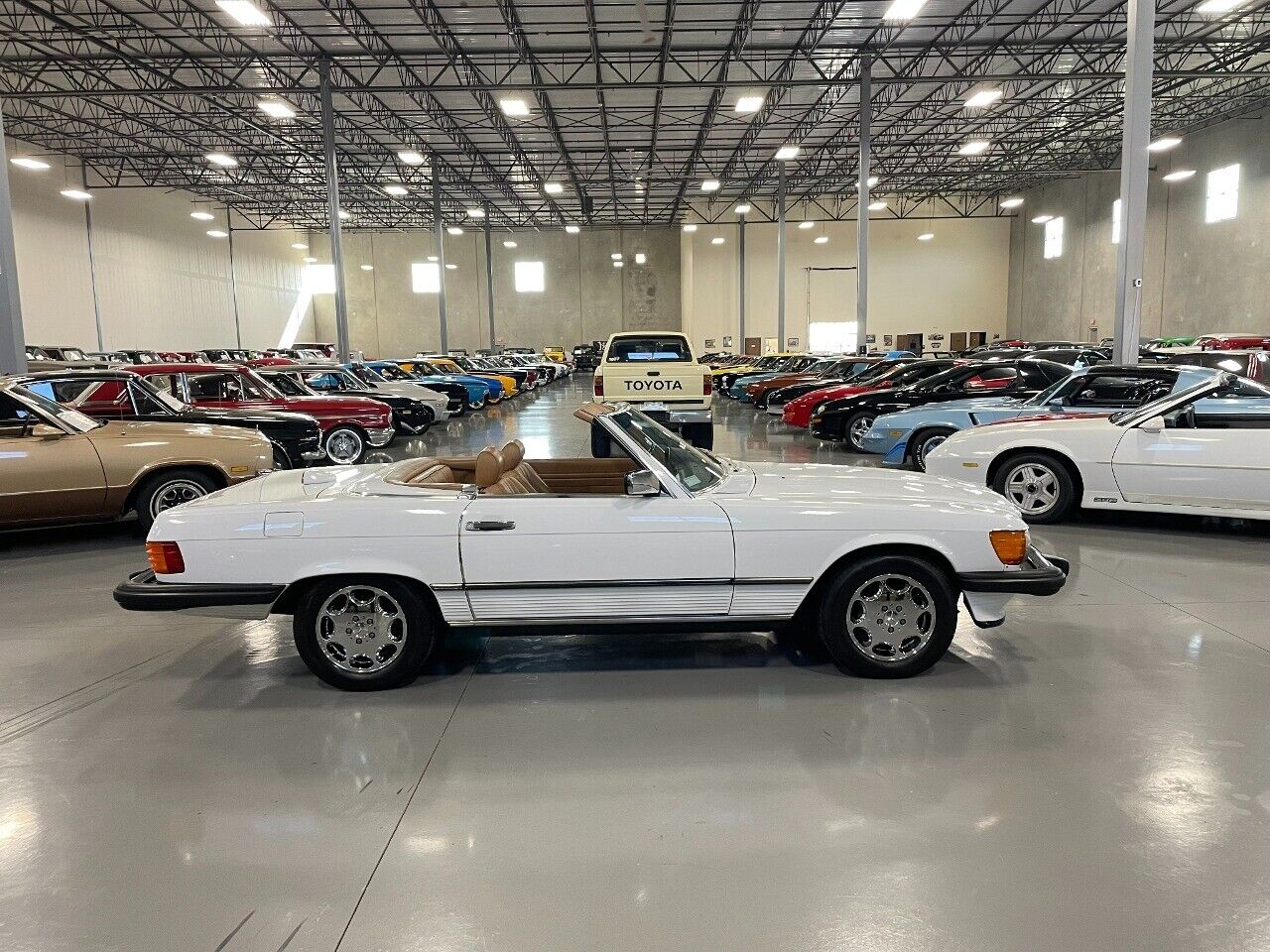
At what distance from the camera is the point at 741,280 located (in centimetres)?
4225

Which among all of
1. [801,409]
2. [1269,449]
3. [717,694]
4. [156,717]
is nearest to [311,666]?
[156,717]

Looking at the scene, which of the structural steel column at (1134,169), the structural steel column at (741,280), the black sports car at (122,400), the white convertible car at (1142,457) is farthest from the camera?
the structural steel column at (741,280)

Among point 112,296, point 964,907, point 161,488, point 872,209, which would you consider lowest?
point 964,907

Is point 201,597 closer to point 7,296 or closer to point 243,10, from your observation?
point 7,296

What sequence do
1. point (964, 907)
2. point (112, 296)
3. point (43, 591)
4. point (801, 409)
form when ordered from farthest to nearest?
point (112, 296) → point (801, 409) → point (43, 591) → point (964, 907)

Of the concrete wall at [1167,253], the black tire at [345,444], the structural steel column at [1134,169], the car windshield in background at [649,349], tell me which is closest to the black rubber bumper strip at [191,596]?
the black tire at [345,444]

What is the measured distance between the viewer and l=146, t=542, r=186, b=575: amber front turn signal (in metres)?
3.98

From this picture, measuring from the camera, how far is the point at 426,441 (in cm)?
1580

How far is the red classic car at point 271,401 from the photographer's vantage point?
450 inches

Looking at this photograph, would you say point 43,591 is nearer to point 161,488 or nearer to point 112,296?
point 161,488

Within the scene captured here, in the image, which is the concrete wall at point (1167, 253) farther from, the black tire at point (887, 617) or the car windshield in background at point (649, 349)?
the black tire at point (887, 617)

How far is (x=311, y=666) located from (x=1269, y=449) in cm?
715

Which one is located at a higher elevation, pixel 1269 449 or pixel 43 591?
pixel 1269 449

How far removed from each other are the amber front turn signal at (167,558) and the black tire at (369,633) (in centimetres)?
59
